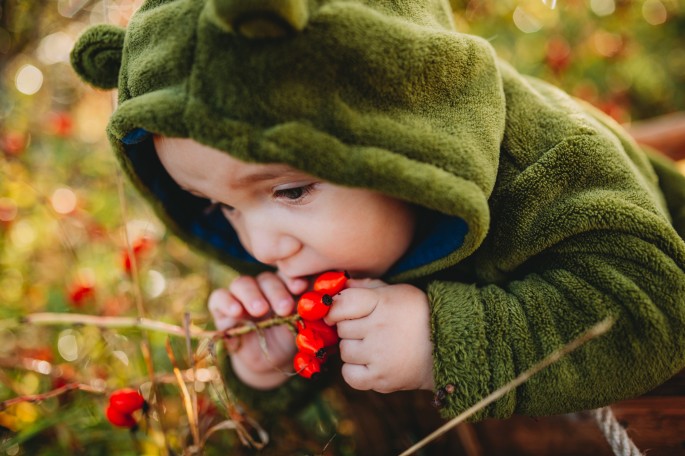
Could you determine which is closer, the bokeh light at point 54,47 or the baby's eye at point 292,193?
the baby's eye at point 292,193

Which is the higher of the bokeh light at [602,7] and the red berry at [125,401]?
the bokeh light at [602,7]

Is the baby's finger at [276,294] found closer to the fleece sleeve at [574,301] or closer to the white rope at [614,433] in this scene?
the fleece sleeve at [574,301]

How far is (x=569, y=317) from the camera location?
0.78 metres

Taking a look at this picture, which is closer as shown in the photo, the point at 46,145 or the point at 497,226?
the point at 497,226

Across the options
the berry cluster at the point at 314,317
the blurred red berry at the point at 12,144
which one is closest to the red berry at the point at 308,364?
the berry cluster at the point at 314,317

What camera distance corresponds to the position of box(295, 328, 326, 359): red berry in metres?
0.83

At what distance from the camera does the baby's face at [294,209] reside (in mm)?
754

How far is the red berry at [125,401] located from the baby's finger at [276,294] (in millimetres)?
306

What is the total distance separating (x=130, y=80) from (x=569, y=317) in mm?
768

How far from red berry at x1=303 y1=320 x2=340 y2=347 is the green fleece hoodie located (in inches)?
7.2

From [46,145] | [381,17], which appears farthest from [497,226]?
[46,145]

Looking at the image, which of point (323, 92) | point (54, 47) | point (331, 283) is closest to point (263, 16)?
point (323, 92)

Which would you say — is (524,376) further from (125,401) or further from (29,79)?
(29,79)

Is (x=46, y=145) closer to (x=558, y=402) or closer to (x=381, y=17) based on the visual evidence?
(x=381, y=17)
